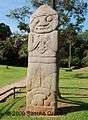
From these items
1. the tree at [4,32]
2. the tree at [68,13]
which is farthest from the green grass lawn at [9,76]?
the tree at [4,32]

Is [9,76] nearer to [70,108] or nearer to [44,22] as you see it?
[70,108]


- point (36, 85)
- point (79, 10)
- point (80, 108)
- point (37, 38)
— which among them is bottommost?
point (80, 108)

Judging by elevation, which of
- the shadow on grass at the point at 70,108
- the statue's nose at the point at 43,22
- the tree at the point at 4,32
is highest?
the tree at the point at 4,32

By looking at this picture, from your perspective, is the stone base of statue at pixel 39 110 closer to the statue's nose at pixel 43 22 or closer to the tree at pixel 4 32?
the statue's nose at pixel 43 22

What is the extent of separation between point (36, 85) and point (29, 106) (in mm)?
793

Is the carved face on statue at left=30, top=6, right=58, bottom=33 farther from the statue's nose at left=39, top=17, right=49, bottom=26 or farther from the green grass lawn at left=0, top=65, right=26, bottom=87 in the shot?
the green grass lawn at left=0, top=65, right=26, bottom=87

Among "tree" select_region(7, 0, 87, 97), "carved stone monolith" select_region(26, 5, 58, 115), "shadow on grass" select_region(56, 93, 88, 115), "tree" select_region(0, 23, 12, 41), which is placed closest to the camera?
"carved stone monolith" select_region(26, 5, 58, 115)

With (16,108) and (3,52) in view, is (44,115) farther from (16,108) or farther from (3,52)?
(3,52)

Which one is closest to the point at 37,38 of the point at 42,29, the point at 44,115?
the point at 42,29

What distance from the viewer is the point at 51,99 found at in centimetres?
1402

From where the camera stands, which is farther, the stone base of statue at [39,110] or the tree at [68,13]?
the tree at [68,13]

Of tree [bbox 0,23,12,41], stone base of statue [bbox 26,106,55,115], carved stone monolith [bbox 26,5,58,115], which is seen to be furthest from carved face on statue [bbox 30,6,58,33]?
tree [bbox 0,23,12,41]

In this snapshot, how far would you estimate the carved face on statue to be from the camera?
14141mm

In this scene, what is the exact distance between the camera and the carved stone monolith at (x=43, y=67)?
13953 millimetres
